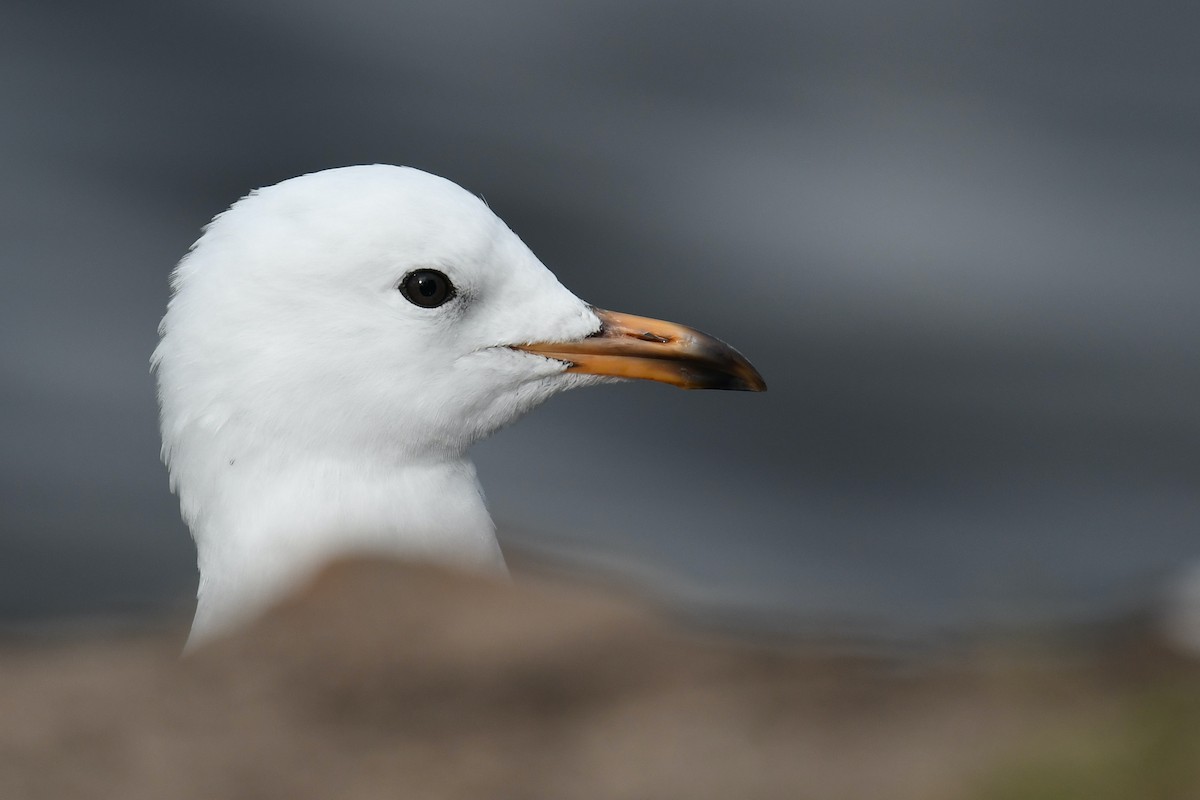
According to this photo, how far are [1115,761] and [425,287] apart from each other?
2.97 meters

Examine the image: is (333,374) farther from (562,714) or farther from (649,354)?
(562,714)

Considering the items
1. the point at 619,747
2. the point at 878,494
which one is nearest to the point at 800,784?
the point at 619,747

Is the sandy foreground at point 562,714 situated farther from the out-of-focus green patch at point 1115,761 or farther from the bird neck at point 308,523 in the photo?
the bird neck at point 308,523

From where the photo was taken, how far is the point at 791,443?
10.9 meters

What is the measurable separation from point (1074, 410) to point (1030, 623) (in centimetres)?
800

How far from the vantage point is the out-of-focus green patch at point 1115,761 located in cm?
228

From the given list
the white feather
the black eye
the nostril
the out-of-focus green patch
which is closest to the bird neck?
the white feather

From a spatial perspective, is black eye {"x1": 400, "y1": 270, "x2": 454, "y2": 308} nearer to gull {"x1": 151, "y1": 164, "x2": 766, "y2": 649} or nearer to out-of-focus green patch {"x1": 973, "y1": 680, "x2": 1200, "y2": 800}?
gull {"x1": 151, "y1": 164, "x2": 766, "y2": 649}

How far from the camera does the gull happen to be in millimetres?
4707

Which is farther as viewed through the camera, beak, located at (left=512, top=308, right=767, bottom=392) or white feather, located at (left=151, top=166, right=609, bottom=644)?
beak, located at (left=512, top=308, right=767, bottom=392)

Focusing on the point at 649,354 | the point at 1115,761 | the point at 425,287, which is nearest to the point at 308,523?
the point at 425,287

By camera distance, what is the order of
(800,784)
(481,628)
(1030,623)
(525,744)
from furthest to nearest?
(1030,623) → (481,628) → (525,744) → (800,784)

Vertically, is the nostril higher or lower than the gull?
higher

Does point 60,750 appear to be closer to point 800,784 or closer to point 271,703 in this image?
point 271,703
